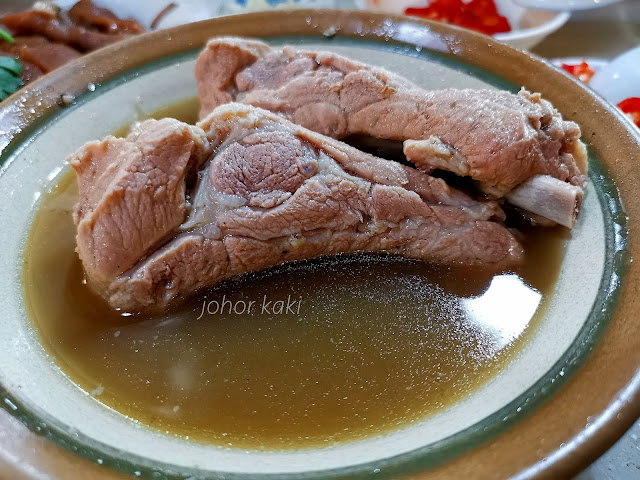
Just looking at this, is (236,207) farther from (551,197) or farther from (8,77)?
(8,77)

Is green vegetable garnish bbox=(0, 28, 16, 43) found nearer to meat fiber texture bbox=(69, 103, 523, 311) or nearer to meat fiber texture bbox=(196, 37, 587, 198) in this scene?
meat fiber texture bbox=(196, 37, 587, 198)

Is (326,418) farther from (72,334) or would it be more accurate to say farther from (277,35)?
(277,35)

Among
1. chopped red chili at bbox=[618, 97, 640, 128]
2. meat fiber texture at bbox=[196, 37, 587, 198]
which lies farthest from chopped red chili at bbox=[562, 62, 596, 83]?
meat fiber texture at bbox=[196, 37, 587, 198]

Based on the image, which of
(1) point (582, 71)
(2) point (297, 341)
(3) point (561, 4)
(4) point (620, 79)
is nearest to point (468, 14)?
(3) point (561, 4)

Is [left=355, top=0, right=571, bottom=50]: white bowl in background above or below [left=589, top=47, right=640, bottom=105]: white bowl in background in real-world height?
above

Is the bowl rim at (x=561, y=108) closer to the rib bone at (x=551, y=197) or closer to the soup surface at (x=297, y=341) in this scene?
the rib bone at (x=551, y=197)

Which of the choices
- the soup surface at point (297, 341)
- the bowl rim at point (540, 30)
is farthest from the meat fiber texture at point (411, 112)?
the bowl rim at point (540, 30)

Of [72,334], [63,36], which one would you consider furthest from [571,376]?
[63,36]
